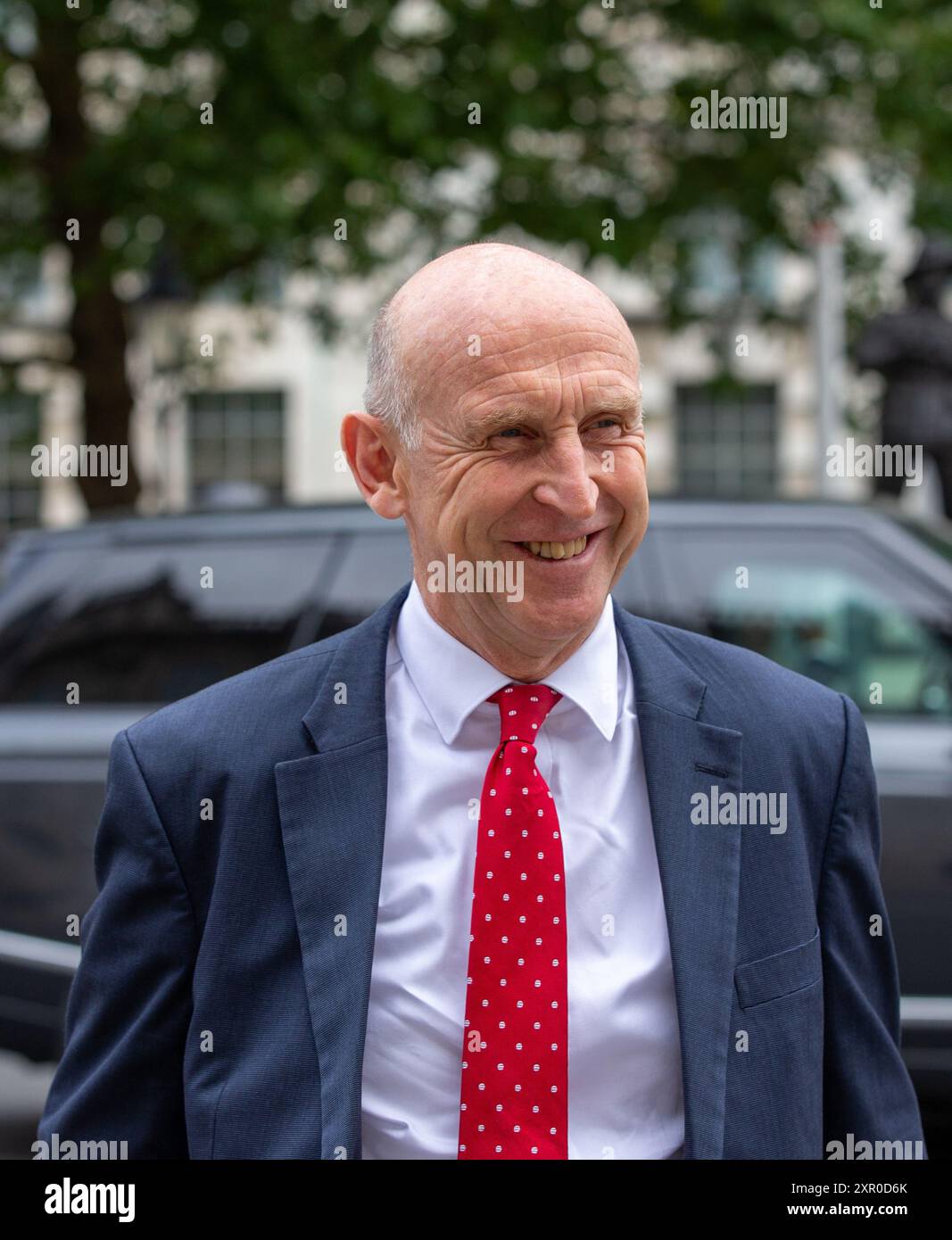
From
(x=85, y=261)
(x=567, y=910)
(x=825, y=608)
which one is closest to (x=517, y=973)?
(x=567, y=910)

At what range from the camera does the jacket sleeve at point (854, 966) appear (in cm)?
188

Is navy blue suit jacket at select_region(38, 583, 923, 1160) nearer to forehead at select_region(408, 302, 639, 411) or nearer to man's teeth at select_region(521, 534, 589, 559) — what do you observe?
man's teeth at select_region(521, 534, 589, 559)

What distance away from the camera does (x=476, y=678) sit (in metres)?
1.88

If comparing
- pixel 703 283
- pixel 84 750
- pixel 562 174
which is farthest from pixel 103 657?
pixel 703 283

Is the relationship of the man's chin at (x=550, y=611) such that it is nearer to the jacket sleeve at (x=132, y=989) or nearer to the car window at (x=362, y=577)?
the jacket sleeve at (x=132, y=989)

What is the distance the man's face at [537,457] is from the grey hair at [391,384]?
0.9 inches

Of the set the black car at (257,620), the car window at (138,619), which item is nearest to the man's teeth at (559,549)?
the black car at (257,620)

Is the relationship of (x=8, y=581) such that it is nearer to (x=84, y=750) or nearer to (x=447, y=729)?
(x=84, y=750)

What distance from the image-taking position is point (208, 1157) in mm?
1769

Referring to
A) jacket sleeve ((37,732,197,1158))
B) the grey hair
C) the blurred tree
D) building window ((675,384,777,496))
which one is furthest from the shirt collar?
building window ((675,384,777,496))

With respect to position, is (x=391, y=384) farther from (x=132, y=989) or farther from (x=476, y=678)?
(x=132, y=989)

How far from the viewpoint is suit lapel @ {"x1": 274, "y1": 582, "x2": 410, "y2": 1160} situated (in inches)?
67.1
